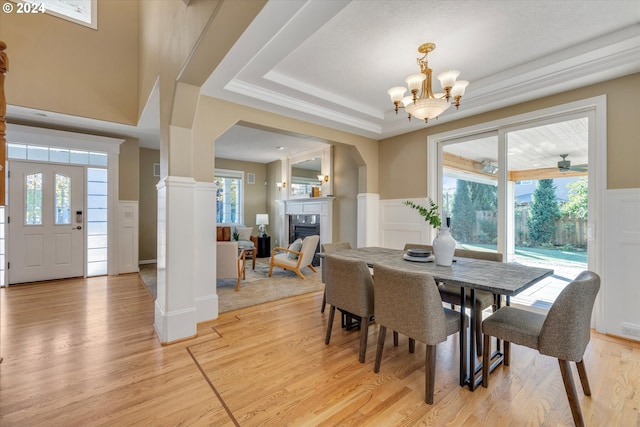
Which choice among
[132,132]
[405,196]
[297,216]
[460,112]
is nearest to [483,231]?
[405,196]

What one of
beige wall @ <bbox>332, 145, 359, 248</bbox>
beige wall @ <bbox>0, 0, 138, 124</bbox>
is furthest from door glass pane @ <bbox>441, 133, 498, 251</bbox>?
beige wall @ <bbox>0, 0, 138, 124</bbox>

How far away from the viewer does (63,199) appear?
466 cm

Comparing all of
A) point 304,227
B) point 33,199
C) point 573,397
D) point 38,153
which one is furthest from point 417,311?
point 38,153

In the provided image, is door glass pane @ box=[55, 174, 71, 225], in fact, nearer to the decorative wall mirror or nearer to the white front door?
the white front door

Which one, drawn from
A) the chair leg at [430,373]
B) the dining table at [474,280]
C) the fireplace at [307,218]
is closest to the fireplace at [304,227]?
the fireplace at [307,218]

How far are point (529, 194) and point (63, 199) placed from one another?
7.15 metres

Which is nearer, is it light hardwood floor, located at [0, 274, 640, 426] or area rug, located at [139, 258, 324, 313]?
light hardwood floor, located at [0, 274, 640, 426]

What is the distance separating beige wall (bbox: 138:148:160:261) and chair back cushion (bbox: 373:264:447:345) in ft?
20.1

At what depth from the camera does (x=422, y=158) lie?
163 inches

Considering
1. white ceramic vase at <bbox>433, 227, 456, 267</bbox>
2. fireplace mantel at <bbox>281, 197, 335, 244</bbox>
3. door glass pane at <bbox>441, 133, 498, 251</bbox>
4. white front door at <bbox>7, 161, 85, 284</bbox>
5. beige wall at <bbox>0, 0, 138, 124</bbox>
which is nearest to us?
white ceramic vase at <bbox>433, 227, 456, 267</bbox>

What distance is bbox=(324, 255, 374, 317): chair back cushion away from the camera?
2.15 metres

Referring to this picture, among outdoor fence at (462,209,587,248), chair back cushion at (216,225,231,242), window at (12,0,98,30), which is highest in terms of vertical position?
window at (12,0,98,30)

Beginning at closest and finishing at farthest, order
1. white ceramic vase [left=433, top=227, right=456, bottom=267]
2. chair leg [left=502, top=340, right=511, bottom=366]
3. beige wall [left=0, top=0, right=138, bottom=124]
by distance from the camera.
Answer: chair leg [left=502, top=340, right=511, bottom=366], white ceramic vase [left=433, top=227, right=456, bottom=267], beige wall [left=0, top=0, right=138, bottom=124]

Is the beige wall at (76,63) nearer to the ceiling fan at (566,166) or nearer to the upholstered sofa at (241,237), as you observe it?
the upholstered sofa at (241,237)
